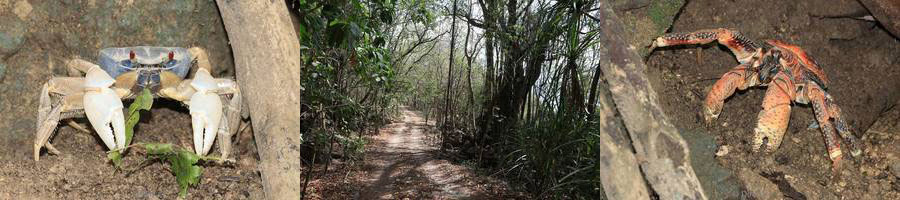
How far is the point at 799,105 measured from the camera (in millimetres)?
1630

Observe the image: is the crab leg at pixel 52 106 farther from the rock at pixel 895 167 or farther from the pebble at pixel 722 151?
the rock at pixel 895 167

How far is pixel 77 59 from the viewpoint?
1.60m

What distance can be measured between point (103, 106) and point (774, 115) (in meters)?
1.98

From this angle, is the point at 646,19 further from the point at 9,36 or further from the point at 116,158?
the point at 9,36

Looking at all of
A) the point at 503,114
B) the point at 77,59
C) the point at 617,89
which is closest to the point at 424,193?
the point at 503,114

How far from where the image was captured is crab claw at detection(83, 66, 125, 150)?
1609mm

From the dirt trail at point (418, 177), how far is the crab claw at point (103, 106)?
14.4 ft

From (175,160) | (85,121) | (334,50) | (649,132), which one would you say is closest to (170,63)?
(85,121)

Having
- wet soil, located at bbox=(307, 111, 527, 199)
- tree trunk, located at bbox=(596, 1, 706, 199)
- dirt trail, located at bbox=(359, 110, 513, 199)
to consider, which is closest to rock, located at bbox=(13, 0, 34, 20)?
tree trunk, located at bbox=(596, 1, 706, 199)

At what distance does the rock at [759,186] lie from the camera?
50.1 inches

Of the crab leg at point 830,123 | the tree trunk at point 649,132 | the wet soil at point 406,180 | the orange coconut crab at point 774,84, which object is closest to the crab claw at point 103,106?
the tree trunk at point 649,132

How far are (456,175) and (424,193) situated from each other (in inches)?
43.6

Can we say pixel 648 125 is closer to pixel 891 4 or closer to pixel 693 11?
pixel 693 11

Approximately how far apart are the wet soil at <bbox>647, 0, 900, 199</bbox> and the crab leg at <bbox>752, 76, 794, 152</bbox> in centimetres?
4
